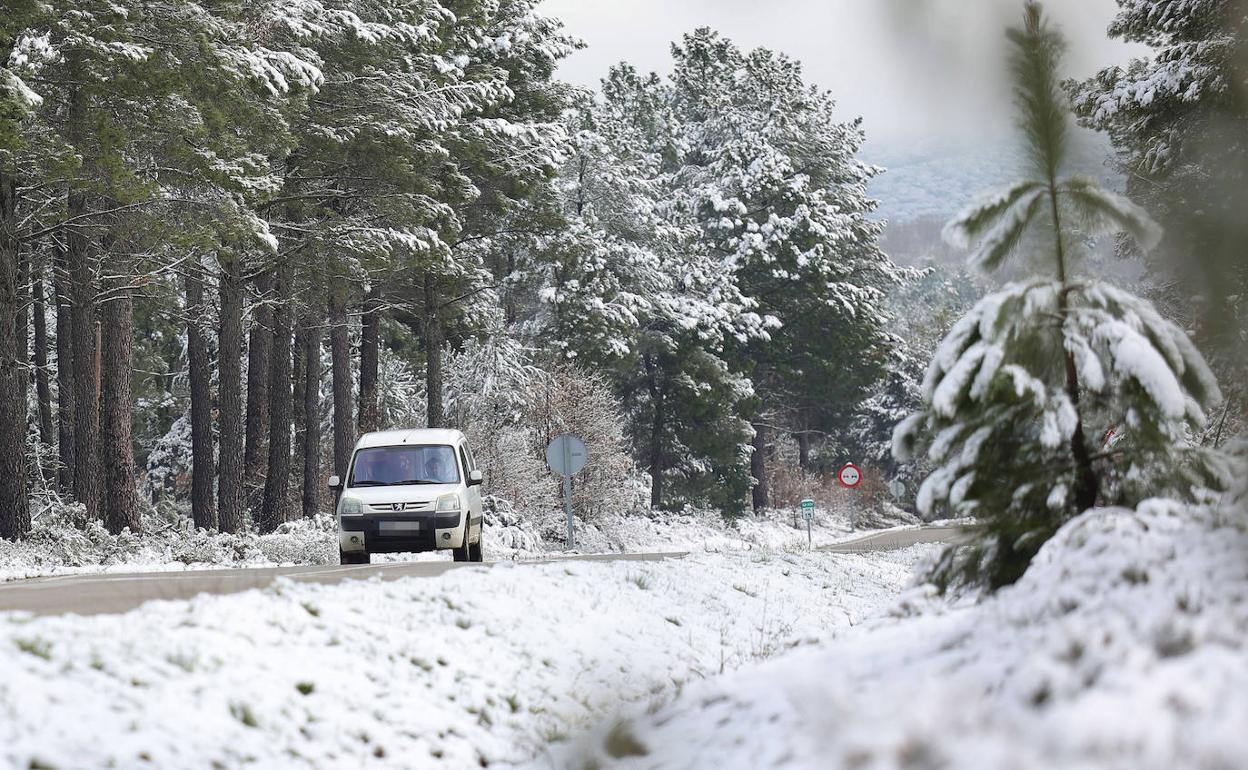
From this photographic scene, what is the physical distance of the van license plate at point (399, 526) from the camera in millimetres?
17969

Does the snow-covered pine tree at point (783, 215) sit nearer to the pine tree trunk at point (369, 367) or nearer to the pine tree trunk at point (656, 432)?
the pine tree trunk at point (656, 432)

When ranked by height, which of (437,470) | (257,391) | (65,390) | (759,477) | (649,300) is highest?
(649,300)

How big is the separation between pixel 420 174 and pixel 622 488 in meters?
14.9

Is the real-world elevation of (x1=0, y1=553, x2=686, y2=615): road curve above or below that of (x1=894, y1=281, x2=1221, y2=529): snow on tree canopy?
below

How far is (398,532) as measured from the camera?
59.1 feet

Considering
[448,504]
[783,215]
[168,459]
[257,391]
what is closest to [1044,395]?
[448,504]

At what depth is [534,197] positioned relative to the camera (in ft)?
116

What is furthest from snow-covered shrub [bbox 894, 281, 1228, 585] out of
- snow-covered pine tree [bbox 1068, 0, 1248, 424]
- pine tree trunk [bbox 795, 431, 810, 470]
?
pine tree trunk [bbox 795, 431, 810, 470]

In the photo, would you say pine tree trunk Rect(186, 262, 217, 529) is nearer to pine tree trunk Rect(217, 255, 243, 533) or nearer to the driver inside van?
pine tree trunk Rect(217, 255, 243, 533)

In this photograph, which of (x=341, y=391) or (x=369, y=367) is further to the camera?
(x=369, y=367)

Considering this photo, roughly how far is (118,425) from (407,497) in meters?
7.36

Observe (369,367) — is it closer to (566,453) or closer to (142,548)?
(566,453)

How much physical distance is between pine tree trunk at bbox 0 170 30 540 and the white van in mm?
5813

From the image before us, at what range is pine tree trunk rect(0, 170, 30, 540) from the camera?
2009cm
